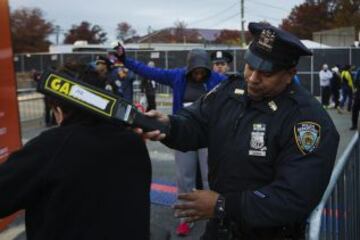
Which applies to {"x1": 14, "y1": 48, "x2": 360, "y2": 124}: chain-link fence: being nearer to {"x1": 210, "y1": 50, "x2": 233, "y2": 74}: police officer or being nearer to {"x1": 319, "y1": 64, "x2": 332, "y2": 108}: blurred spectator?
{"x1": 319, "y1": 64, "x2": 332, "y2": 108}: blurred spectator

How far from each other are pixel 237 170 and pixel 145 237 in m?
0.51

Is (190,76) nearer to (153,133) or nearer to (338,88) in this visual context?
(153,133)

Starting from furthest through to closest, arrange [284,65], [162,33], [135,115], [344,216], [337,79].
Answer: [162,33]
[337,79]
[344,216]
[284,65]
[135,115]

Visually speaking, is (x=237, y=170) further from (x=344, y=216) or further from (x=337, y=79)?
(x=337, y=79)

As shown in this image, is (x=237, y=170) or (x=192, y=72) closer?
(x=237, y=170)

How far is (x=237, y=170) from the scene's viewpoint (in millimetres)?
2453

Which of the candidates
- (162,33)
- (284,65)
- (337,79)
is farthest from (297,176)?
(162,33)

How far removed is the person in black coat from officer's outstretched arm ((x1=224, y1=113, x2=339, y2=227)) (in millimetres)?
463

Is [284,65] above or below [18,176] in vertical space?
above

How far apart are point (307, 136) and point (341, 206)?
32.5 inches

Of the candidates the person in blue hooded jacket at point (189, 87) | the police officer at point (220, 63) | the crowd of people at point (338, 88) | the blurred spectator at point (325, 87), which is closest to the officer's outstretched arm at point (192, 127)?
the person in blue hooded jacket at point (189, 87)

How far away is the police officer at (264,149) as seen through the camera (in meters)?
2.24

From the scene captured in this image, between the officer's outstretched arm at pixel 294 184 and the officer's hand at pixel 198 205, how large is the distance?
2.8 inches

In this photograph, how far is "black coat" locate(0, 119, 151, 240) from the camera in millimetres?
1936
